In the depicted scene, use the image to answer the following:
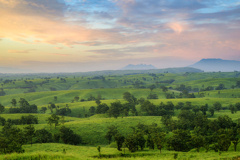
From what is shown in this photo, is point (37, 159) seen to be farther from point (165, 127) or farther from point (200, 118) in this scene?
point (200, 118)

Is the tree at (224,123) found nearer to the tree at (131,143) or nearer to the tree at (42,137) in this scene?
the tree at (131,143)

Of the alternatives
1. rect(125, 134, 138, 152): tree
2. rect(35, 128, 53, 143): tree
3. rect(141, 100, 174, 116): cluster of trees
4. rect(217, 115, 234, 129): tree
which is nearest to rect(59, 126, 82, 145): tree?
rect(35, 128, 53, 143): tree

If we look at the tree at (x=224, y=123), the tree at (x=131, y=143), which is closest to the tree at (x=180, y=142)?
the tree at (x=131, y=143)

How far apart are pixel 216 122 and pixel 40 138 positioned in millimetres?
91540

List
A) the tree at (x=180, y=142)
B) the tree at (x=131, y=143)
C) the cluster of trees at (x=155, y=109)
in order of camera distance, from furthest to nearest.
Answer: the cluster of trees at (x=155, y=109), the tree at (x=180, y=142), the tree at (x=131, y=143)

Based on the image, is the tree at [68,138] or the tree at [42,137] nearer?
the tree at [42,137]

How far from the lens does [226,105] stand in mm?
146375

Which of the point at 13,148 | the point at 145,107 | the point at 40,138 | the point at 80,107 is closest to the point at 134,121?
the point at 145,107

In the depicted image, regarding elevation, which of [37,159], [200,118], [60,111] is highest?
[37,159]

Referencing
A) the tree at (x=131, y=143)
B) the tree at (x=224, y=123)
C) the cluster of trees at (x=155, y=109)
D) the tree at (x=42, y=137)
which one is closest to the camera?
the tree at (x=131, y=143)

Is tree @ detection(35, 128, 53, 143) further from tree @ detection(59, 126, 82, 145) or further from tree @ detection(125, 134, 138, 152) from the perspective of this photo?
tree @ detection(125, 134, 138, 152)

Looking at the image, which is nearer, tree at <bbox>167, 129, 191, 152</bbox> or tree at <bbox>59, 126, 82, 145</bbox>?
tree at <bbox>167, 129, 191, 152</bbox>

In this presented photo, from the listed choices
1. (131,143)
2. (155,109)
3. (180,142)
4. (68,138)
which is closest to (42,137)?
(68,138)

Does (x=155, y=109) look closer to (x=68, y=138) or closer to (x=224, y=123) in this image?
(x=224, y=123)
